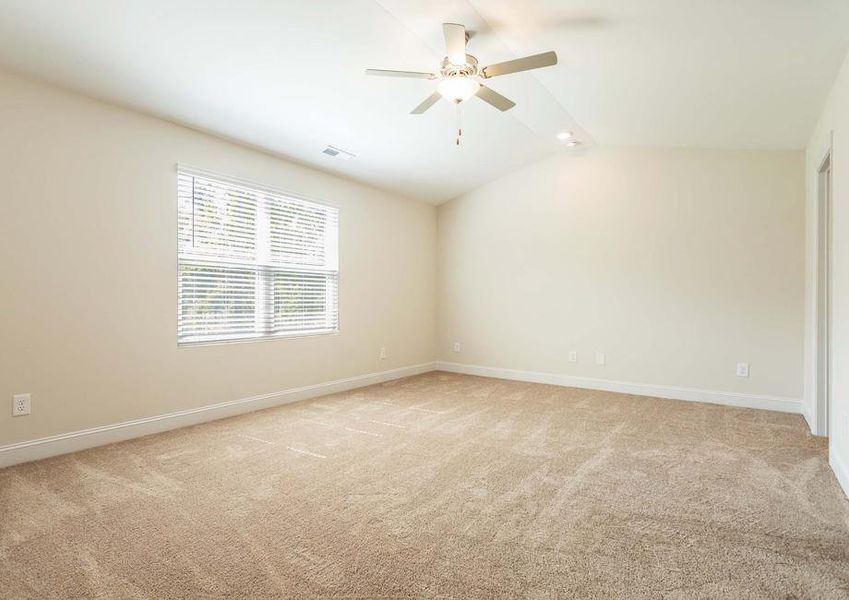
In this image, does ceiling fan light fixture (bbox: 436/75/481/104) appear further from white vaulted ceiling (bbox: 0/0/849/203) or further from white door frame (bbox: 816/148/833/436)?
white door frame (bbox: 816/148/833/436)

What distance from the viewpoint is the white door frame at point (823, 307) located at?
3.69 m

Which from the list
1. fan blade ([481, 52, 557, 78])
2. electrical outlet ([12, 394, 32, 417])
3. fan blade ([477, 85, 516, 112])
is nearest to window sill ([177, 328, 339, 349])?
electrical outlet ([12, 394, 32, 417])

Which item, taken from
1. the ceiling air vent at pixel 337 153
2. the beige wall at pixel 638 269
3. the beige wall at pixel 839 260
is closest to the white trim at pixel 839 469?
the beige wall at pixel 839 260

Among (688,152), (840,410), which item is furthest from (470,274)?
(840,410)

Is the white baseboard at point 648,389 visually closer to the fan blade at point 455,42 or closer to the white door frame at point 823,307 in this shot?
the white door frame at point 823,307

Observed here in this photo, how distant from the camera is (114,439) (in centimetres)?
342

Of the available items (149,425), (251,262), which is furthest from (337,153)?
(149,425)

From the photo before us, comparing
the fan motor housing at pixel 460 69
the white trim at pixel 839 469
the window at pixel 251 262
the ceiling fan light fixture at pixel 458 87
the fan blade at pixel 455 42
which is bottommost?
the white trim at pixel 839 469

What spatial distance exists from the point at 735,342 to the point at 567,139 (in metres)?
2.71

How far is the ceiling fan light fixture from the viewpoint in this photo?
9.39ft

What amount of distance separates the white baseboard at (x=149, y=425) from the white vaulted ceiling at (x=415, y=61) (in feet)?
7.69

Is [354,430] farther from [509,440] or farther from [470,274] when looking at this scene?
[470,274]

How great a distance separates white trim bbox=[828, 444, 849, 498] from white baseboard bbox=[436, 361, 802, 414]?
160cm

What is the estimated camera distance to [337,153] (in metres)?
4.65
